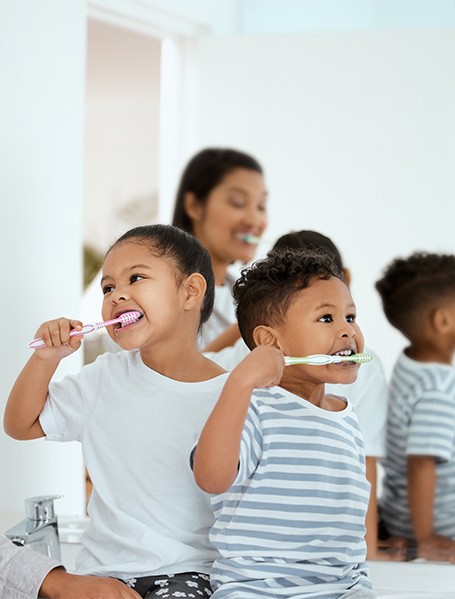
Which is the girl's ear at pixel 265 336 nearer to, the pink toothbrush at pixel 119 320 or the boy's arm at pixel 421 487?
the pink toothbrush at pixel 119 320

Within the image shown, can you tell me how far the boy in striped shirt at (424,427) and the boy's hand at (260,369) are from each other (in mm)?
504

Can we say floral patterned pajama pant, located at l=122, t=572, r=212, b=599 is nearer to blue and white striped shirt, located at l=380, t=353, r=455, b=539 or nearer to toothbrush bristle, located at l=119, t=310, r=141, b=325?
toothbrush bristle, located at l=119, t=310, r=141, b=325

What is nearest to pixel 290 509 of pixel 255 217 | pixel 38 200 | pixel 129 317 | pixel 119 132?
pixel 129 317

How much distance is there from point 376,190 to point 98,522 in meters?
0.79

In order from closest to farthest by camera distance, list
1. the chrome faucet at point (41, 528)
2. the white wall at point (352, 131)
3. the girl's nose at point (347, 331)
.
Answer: the girl's nose at point (347, 331) < the chrome faucet at point (41, 528) < the white wall at point (352, 131)

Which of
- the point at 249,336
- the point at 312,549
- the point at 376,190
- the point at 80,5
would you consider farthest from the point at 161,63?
the point at 312,549

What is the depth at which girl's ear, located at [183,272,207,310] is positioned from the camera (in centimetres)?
101

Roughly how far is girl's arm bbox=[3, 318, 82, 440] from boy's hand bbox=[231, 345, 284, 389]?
0.25 meters

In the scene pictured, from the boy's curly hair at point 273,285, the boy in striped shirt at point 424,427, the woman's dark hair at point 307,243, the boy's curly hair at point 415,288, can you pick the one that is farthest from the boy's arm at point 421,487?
the boy's curly hair at point 273,285

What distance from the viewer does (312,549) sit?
0.89m

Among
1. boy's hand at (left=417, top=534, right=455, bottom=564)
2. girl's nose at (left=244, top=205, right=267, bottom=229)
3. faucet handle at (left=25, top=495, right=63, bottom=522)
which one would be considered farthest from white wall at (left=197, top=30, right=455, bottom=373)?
faucet handle at (left=25, top=495, right=63, bottom=522)

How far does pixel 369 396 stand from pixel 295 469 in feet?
1.29

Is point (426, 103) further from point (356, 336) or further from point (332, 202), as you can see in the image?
point (356, 336)

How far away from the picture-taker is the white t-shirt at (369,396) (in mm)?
1242
